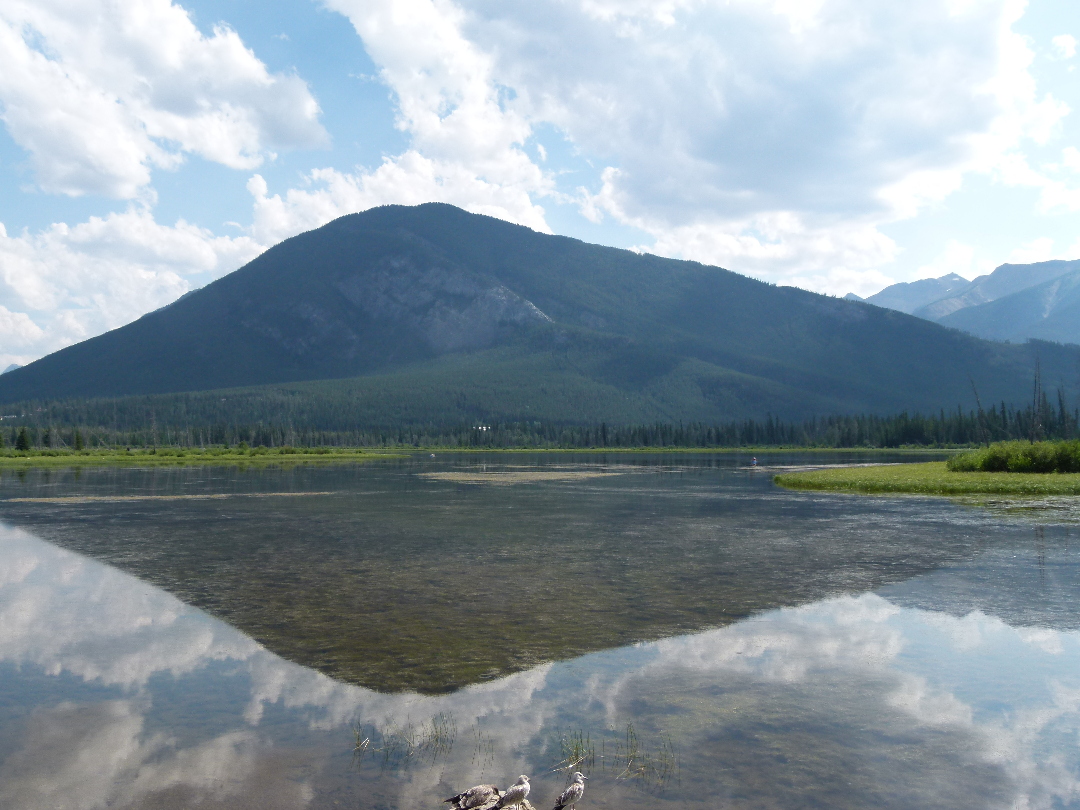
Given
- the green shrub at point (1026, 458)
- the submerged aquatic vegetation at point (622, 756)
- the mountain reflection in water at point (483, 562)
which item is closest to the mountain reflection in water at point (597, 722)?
the submerged aquatic vegetation at point (622, 756)

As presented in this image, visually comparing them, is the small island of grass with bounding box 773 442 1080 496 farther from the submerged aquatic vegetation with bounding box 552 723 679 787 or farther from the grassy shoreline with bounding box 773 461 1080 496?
the submerged aquatic vegetation with bounding box 552 723 679 787

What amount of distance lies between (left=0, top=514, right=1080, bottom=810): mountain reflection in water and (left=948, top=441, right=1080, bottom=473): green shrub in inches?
2061

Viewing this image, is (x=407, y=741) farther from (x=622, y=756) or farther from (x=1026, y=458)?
(x=1026, y=458)

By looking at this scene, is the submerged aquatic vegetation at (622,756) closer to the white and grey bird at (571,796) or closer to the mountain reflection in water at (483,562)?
the white and grey bird at (571,796)

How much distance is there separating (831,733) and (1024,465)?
200 feet

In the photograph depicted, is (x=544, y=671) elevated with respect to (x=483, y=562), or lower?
lower

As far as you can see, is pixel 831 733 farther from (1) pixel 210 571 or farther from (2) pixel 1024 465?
(2) pixel 1024 465

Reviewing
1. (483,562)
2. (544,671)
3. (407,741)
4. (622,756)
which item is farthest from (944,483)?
(407,741)

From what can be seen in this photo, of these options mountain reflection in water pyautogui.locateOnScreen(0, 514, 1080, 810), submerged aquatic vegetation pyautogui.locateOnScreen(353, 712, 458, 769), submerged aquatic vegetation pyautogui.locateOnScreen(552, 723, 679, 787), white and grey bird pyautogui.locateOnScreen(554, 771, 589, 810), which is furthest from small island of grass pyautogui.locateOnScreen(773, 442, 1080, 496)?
white and grey bird pyautogui.locateOnScreen(554, 771, 589, 810)

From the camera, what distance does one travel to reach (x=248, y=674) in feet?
46.9

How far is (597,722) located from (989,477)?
56725 mm

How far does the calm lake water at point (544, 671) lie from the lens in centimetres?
999

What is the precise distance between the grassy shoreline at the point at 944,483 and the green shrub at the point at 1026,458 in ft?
7.08

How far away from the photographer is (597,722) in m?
11.8
